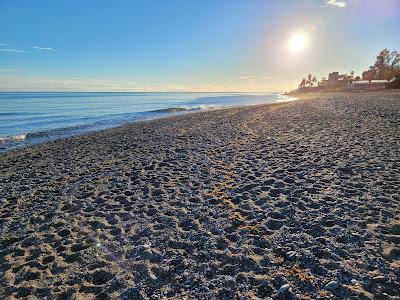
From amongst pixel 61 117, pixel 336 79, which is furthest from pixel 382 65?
pixel 61 117

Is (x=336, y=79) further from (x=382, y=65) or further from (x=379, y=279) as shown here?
(x=379, y=279)

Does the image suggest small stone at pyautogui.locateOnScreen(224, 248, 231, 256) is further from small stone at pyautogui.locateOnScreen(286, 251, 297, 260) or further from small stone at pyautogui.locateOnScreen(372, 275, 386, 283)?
small stone at pyautogui.locateOnScreen(372, 275, 386, 283)

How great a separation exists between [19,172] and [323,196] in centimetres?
1007

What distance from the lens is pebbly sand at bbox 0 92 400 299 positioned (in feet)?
12.6

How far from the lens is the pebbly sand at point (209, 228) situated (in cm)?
385

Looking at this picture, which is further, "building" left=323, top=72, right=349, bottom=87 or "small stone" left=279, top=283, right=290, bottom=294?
"building" left=323, top=72, right=349, bottom=87

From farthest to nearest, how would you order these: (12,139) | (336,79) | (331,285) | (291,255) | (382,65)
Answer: (336,79)
(382,65)
(12,139)
(291,255)
(331,285)

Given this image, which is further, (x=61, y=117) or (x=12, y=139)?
(x=61, y=117)

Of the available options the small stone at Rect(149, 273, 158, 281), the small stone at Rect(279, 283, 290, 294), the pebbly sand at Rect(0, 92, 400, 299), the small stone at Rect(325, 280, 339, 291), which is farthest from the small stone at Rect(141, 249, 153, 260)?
the small stone at Rect(325, 280, 339, 291)

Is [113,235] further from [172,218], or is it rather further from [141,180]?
[141,180]

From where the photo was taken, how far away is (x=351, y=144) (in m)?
11.1

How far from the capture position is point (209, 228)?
530cm

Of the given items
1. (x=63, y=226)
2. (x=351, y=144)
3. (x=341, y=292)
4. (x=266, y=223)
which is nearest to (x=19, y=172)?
(x=63, y=226)

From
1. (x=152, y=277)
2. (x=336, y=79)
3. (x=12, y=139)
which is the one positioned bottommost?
(x=152, y=277)
